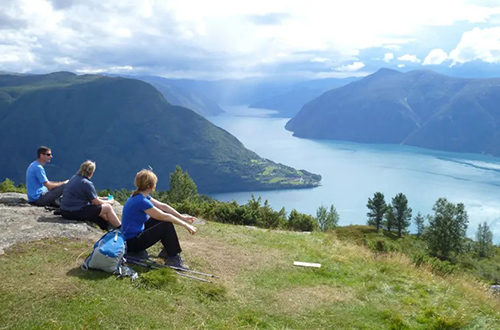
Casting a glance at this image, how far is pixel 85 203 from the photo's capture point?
1270 cm

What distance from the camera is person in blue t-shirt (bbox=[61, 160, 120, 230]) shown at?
1220cm

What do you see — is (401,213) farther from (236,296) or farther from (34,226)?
(236,296)

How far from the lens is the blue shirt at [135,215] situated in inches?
379

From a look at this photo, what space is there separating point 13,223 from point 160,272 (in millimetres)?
5736

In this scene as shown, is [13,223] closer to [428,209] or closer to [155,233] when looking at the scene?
[155,233]

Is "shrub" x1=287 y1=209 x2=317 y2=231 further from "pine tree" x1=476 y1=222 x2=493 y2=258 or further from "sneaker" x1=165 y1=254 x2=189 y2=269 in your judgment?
"pine tree" x1=476 y1=222 x2=493 y2=258

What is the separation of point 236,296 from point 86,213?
20.1 feet

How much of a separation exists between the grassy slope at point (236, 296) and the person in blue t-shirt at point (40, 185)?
13.0ft

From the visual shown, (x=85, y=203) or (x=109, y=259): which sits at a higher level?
(x=85, y=203)

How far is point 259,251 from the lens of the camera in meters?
12.8

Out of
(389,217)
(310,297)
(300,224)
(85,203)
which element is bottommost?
(389,217)

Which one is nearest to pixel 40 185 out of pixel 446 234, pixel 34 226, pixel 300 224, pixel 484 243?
pixel 34 226

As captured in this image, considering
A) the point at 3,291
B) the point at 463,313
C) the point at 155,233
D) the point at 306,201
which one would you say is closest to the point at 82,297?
the point at 3,291

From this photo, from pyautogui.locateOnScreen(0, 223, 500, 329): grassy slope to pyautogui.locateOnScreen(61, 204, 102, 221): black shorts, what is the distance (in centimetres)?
158
